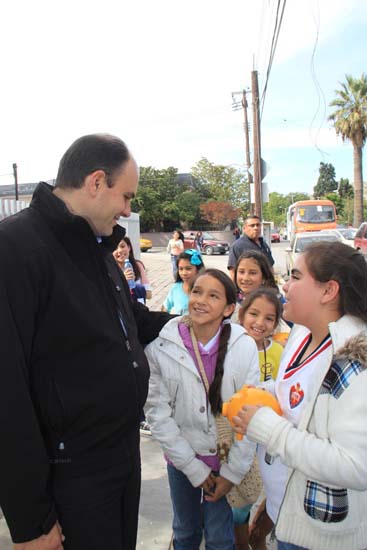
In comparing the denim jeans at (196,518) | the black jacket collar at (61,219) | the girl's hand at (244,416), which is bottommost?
the denim jeans at (196,518)

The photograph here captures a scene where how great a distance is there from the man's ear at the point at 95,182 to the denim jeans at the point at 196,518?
157 cm

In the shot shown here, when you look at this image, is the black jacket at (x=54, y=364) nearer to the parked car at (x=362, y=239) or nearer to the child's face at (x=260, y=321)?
the child's face at (x=260, y=321)

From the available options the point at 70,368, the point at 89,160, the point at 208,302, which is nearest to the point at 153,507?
the point at 208,302

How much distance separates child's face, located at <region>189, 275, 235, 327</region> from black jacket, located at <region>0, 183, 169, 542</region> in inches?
27.4

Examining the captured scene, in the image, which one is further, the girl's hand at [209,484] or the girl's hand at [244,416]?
the girl's hand at [209,484]

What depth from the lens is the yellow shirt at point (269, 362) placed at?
2930 millimetres

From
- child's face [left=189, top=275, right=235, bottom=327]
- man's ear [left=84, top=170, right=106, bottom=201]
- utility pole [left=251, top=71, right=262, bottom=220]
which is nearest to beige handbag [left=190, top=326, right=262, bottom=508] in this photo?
child's face [left=189, top=275, right=235, bottom=327]

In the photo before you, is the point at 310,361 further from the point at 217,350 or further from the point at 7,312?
the point at 7,312

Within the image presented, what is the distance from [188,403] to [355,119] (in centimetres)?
3255

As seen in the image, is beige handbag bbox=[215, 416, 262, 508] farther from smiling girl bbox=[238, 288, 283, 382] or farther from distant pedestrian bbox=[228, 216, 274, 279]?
distant pedestrian bbox=[228, 216, 274, 279]

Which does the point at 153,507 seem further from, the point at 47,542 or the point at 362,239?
the point at 362,239

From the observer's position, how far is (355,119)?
30.2 m

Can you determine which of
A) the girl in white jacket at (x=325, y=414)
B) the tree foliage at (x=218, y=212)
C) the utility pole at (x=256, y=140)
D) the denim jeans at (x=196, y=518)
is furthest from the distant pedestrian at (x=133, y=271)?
the tree foliage at (x=218, y=212)

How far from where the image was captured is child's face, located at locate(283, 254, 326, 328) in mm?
1635
